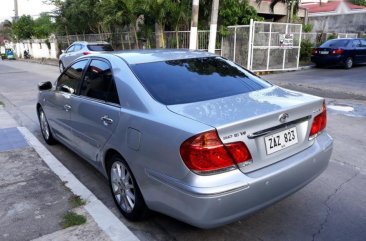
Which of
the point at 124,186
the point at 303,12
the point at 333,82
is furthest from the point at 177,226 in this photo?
the point at 303,12

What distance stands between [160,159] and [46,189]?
2069mm

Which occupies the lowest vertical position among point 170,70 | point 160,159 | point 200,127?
A: point 160,159

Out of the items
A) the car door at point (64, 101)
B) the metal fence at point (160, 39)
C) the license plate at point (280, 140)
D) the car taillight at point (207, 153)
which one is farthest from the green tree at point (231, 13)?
the car taillight at point (207, 153)

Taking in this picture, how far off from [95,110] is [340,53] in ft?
51.1

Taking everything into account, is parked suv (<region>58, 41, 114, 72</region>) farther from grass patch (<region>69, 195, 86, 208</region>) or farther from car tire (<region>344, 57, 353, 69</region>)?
grass patch (<region>69, 195, 86, 208</region>)

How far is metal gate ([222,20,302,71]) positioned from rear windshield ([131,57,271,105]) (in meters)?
10.9

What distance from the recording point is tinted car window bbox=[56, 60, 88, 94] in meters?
4.47

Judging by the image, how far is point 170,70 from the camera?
12.1ft

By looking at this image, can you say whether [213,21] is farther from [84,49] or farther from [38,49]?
[38,49]

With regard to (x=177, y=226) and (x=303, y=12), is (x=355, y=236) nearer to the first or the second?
(x=177, y=226)

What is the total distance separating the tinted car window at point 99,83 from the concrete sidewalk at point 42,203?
1119 millimetres

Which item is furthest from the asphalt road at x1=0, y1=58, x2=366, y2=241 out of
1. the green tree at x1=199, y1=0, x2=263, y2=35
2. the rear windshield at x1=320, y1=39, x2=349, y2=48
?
the rear windshield at x1=320, y1=39, x2=349, y2=48

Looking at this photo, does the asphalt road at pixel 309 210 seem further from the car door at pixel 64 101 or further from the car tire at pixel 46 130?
the car door at pixel 64 101

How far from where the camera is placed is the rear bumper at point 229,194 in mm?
2588
